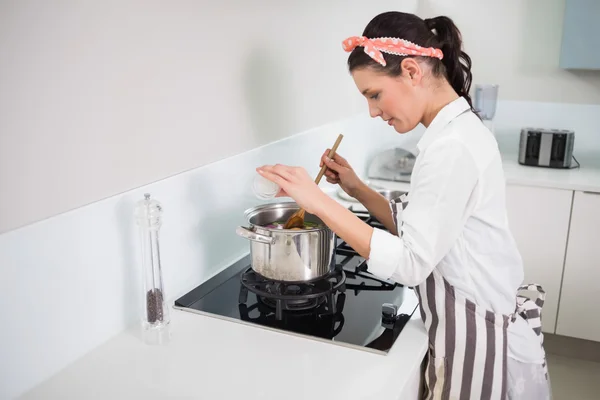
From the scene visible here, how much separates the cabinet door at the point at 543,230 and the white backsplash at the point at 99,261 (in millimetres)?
1278

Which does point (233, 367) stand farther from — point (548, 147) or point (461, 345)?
point (548, 147)

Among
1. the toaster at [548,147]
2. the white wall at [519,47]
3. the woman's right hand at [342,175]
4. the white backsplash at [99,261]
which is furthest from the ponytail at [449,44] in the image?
the white wall at [519,47]

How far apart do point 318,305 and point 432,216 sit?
37 centimetres

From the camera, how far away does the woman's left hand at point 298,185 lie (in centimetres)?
114

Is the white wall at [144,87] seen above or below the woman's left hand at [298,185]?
above

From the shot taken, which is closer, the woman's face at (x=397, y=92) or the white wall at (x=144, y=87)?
the white wall at (x=144, y=87)

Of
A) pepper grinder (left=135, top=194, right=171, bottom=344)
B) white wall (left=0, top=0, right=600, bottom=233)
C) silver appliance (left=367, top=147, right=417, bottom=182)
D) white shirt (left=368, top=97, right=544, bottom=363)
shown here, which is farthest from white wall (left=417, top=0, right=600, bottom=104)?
pepper grinder (left=135, top=194, right=171, bottom=344)

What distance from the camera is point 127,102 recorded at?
3.81 feet

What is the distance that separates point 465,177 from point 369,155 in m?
1.46

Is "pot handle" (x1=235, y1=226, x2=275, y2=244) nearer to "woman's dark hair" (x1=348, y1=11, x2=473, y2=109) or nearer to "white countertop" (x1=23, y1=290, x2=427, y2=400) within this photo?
"white countertop" (x1=23, y1=290, x2=427, y2=400)

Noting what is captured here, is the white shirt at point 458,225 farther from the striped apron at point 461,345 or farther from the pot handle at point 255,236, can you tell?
the pot handle at point 255,236

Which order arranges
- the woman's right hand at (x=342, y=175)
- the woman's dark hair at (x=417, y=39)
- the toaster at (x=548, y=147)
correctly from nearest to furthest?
1. the woman's dark hair at (x=417, y=39)
2. the woman's right hand at (x=342, y=175)
3. the toaster at (x=548, y=147)

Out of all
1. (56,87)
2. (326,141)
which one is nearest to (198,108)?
(56,87)

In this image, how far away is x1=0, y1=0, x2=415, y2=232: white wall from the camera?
0.95m
